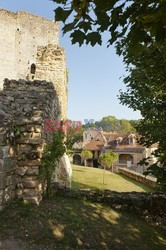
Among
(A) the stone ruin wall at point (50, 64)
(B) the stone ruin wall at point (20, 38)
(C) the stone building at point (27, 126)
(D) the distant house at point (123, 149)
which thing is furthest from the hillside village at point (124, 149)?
(C) the stone building at point (27, 126)

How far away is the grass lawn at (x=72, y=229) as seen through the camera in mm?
A: 3953

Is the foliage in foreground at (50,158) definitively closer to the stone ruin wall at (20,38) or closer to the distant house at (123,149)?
the distant house at (123,149)

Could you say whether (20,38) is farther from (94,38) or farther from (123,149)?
(94,38)

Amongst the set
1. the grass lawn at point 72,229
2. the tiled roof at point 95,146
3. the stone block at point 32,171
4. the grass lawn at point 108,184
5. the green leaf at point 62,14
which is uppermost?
the green leaf at point 62,14

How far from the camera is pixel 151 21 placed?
1966 mm

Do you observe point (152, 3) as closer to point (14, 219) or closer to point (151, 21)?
point (151, 21)

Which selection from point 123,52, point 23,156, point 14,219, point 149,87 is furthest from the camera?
point 123,52

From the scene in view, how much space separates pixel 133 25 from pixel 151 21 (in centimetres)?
19

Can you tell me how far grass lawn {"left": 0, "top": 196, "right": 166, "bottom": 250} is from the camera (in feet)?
13.0

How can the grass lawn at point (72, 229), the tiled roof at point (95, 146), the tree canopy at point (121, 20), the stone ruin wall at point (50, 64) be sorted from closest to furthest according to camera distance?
the tree canopy at point (121, 20)
the grass lawn at point (72, 229)
the stone ruin wall at point (50, 64)
the tiled roof at point (95, 146)

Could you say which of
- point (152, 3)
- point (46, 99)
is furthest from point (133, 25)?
point (46, 99)

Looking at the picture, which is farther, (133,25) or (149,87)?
(149,87)

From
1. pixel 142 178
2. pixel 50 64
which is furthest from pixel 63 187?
pixel 142 178

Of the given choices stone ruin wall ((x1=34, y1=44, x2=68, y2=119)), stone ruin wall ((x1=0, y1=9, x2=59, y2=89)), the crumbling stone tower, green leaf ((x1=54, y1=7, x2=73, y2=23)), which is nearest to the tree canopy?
green leaf ((x1=54, y1=7, x2=73, y2=23))
